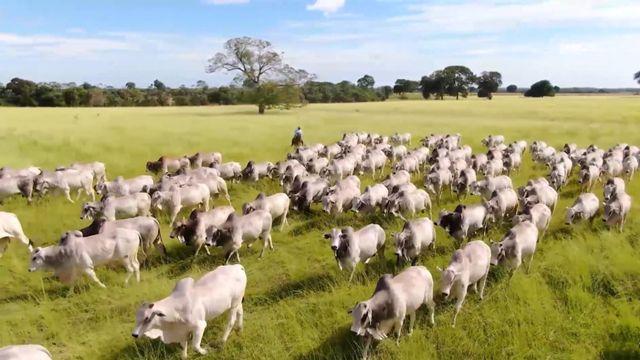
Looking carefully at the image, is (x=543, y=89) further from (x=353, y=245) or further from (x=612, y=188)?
(x=353, y=245)

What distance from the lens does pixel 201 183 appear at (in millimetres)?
16562

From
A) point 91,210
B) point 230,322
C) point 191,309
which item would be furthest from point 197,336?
point 91,210

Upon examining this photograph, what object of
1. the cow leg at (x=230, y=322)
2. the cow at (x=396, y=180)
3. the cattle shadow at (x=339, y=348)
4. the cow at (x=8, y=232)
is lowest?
the cattle shadow at (x=339, y=348)

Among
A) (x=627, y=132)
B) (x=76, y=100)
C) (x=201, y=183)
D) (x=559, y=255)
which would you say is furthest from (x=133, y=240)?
(x=76, y=100)

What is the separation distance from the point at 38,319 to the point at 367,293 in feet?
19.7

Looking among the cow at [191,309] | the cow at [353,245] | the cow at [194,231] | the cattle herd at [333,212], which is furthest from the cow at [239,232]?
the cow at [191,309]

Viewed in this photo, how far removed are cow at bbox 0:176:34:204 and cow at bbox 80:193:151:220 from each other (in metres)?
4.43

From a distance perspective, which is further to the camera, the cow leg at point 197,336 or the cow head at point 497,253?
the cow head at point 497,253

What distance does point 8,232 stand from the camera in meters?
12.7

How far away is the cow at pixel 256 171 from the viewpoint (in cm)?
2034

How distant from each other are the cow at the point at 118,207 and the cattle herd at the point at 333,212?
0.09ft

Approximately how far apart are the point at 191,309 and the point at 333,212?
24.8 feet

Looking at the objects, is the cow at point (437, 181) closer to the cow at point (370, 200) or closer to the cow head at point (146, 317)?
the cow at point (370, 200)

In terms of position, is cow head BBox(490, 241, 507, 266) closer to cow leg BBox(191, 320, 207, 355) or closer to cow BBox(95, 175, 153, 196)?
cow leg BBox(191, 320, 207, 355)
